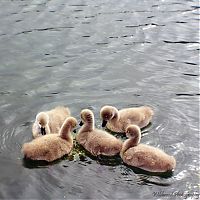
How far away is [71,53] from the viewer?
31.5 feet

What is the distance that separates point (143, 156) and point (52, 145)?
1161mm

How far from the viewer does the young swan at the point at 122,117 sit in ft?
23.3

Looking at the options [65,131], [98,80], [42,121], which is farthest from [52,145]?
[98,80]

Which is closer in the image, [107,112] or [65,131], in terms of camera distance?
[65,131]

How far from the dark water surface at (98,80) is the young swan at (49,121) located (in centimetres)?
21

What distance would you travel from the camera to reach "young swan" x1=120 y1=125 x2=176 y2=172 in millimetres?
6152

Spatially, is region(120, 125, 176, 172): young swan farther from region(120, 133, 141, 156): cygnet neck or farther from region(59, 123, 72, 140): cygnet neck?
region(59, 123, 72, 140): cygnet neck

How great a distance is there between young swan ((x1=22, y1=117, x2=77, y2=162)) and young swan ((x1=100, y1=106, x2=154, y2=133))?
22.5 inches

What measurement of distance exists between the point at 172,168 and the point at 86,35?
4869 millimetres

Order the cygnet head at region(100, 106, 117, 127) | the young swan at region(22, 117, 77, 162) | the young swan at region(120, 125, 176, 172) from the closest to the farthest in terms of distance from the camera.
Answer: the young swan at region(120, 125, 176, 172) → the young swan at region(22, 117, 77, 162) → the cygnet head at region(100, 106, 117, 127)

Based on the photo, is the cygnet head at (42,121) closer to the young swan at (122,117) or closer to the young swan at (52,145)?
the young swan at (52,145)

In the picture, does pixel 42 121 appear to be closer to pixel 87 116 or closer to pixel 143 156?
pixel 87 116

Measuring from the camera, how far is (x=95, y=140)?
6.61 meters

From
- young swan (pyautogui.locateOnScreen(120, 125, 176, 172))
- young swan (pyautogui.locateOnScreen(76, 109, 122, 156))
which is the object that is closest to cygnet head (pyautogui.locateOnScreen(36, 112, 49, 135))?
young swan (pyautogui.locateOnScreen(76, 109, 122, 156))
